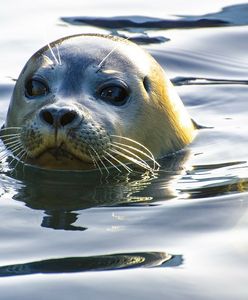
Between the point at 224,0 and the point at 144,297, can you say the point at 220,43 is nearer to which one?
the point at 224,0

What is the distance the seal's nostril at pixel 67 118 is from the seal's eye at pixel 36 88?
0.59 m

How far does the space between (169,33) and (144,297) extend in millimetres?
5845

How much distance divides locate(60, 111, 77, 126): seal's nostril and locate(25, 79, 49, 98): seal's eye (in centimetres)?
59

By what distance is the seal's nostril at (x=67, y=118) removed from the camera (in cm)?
643

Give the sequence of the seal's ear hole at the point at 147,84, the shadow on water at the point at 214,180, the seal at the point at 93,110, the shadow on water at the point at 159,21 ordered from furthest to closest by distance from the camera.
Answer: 1. the shadow on water at the point at 159,21
2. the seal's ear hole at the point at 147,84
3. the seal at the point at 93,110
4. the shadow on water at the point at 214,180

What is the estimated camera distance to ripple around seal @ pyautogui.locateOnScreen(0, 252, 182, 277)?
5168 millimetres

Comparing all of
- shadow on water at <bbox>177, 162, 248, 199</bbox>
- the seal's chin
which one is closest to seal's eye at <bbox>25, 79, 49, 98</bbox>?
the seal's chin

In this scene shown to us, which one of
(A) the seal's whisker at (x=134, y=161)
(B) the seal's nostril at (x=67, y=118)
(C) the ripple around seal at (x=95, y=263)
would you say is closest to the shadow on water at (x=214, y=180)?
(A) the seal's whisker at (x=134, y=161)

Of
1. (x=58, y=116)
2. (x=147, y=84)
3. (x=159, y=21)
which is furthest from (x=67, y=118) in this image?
(x=159, y=21)

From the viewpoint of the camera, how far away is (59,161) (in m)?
6.70

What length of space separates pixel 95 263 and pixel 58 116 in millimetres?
1377

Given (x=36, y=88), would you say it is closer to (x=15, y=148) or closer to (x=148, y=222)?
(x=15, y=148)

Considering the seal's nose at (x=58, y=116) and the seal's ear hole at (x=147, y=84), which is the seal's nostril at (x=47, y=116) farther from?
the seal's ear hole at (x=147, y=84)

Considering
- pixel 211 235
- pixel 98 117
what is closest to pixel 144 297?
pixel 211 235
